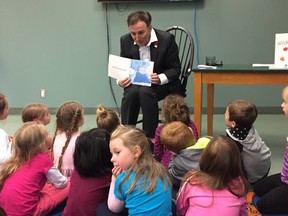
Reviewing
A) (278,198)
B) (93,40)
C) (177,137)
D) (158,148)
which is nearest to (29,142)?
(177,137)

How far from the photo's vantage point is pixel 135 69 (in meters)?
2.89

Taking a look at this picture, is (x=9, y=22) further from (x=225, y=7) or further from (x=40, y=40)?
(x=225, y=7)

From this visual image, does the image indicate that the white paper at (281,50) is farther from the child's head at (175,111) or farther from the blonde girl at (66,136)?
the blonde girl at (66,136)

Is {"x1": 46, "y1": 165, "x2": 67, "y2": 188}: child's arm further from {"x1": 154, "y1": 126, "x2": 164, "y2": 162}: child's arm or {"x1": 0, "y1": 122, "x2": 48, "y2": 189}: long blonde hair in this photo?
{"x1": 154, "y1": 126, "x2": 164, "y2": 162}: child's arm

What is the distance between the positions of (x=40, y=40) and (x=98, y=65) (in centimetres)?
78

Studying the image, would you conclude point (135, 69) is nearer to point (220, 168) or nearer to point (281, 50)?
point (281, 50)

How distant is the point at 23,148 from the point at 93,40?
2824 millimetres

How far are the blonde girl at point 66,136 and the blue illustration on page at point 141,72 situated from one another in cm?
77

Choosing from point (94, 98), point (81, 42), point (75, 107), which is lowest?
point (94, 98)

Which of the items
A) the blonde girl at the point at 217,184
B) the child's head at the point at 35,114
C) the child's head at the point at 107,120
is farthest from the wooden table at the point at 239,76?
the blonde girl at the point at 217,184

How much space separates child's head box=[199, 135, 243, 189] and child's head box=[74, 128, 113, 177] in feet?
1.57

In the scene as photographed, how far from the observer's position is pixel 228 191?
1465 mm

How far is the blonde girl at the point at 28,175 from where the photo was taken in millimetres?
1662

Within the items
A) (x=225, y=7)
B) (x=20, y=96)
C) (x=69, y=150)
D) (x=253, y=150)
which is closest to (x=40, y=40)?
(x=20, y=96)
